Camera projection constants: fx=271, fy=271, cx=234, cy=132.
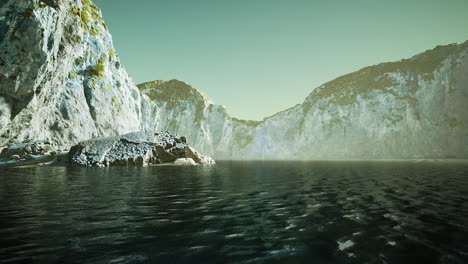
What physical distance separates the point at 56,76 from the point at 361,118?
3928 inches

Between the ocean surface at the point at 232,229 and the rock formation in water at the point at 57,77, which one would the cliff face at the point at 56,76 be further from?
the ocean surface at the point at 232,229

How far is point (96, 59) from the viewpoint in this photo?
56.4 metres

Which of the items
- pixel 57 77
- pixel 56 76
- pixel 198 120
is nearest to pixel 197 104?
pixel 198 120

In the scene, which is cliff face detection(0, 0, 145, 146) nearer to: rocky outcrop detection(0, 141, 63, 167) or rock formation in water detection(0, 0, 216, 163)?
rock formation in water detection(0, 0, 216, 163)

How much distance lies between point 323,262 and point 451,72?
107 meters

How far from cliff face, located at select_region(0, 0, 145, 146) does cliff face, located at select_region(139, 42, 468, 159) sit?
234 ft

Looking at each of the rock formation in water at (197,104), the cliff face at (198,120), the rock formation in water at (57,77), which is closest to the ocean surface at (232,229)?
the rock formation in water at (57,77)

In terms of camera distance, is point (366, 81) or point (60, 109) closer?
point (60, 109)

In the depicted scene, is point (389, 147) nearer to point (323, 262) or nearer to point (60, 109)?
point (60, 109)

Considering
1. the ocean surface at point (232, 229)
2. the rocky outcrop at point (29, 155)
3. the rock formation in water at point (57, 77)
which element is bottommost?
the ocean surface at point (232, 229)

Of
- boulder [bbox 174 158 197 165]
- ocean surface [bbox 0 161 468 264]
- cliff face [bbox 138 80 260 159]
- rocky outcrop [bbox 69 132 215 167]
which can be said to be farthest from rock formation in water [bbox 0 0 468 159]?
ocean surface [bbox 0 161 468 264]

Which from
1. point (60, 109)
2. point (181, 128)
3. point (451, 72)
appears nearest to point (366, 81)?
point (451, 72)

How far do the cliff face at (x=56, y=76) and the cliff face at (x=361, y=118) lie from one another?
71.2 meters

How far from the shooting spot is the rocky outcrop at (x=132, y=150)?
35812 mm
